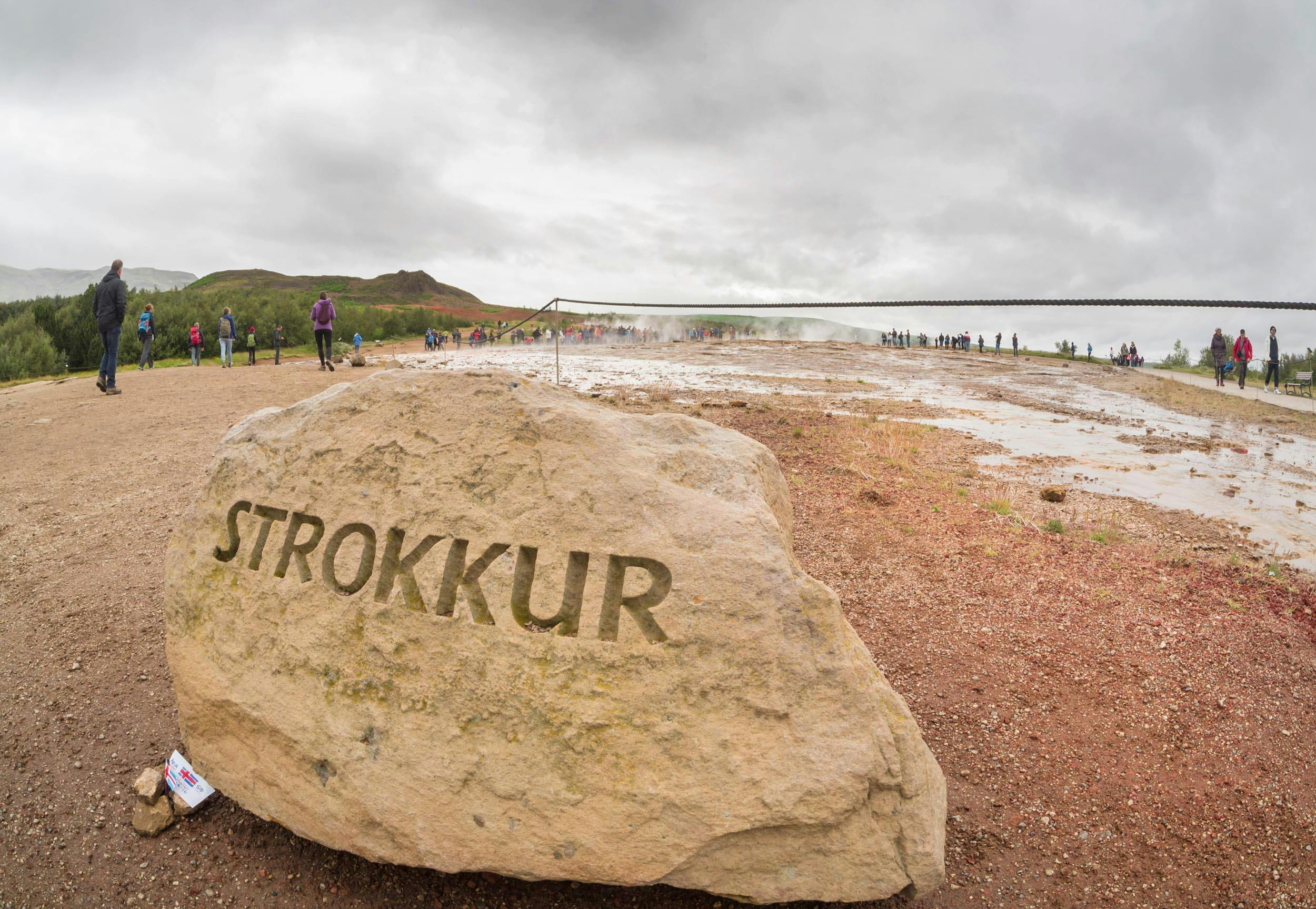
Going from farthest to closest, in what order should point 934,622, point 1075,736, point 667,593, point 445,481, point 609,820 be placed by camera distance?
point 934,622 < point 1075,736 < point 445,481 < point 667,593 < point 609,820

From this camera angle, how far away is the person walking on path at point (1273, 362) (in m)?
17.2

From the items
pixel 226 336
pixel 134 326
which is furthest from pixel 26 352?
pixel 134 326

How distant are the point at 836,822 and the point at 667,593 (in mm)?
981

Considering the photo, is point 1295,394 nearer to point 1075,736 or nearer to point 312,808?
point 1075,736

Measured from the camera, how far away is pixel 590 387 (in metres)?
14.4

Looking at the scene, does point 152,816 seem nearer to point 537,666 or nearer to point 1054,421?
point 537,666

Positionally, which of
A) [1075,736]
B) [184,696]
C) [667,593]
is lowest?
[1075,736]

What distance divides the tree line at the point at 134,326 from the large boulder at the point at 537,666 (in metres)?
15.3

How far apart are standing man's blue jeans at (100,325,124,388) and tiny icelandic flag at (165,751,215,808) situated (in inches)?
422

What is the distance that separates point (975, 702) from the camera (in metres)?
3.86

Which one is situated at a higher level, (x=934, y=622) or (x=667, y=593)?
(x=667, y=593)

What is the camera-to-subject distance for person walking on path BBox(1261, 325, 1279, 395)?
17.2m

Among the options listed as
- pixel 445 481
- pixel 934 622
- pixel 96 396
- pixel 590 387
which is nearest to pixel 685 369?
pixel 590 387

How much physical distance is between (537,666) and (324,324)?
14722 mm
